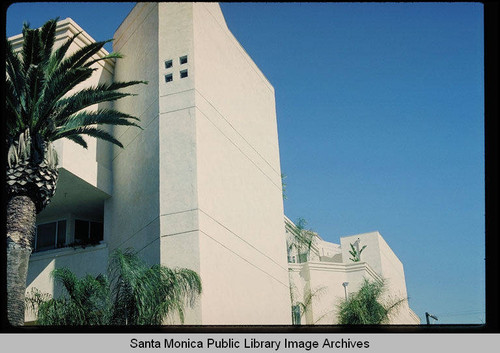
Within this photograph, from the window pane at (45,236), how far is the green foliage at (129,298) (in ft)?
22.1

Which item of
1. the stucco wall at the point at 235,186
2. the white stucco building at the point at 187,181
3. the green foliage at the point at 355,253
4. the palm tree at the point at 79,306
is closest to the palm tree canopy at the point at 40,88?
the palm tree at the point at 79,306

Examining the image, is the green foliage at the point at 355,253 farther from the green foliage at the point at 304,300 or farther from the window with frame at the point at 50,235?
the window with frame at the point at 50,235

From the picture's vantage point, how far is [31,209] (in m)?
14.9

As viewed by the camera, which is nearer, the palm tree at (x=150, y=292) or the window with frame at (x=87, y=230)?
the palm tree at (x=150, y=292)

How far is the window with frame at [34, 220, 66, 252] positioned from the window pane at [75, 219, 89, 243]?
0.50 metres

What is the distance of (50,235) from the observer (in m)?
25.3

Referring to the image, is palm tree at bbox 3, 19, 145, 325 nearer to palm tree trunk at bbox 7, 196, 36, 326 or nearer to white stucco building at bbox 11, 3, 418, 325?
palm tree trunk at bbox 7, 196, 36, 326

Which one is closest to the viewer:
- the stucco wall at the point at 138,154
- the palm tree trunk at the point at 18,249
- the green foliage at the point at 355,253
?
the palm tree trunk at the point at 18,249

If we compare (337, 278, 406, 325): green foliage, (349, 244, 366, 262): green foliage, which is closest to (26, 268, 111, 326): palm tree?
(337, 278, 406, 325): green foliage

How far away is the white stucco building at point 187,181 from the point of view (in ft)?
64.7

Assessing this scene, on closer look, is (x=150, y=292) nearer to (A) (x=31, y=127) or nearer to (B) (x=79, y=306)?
(B) (x=79, y=306)

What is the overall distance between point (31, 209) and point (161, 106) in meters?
7.57

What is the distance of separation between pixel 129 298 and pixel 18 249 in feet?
12.7
